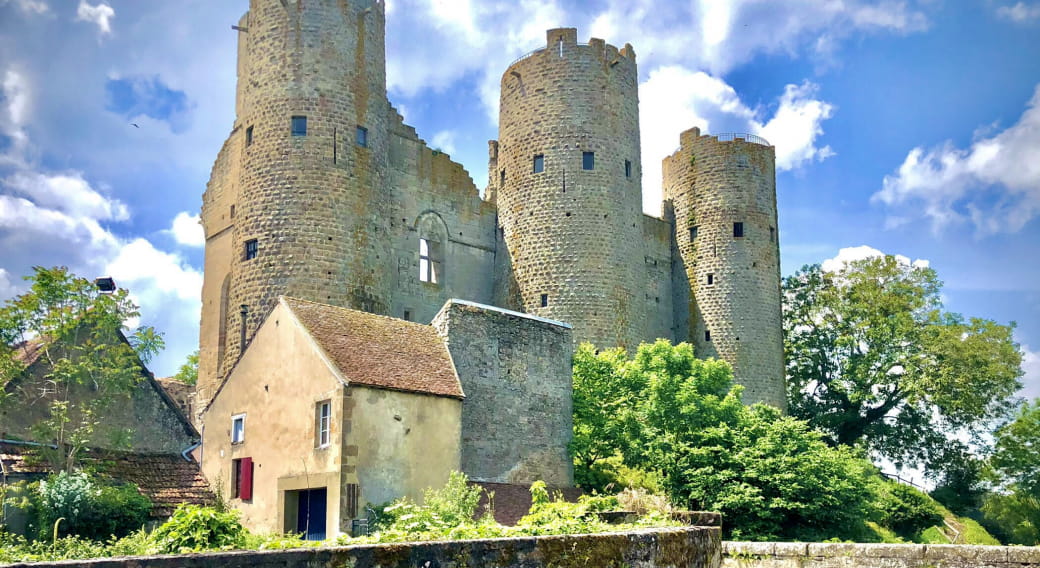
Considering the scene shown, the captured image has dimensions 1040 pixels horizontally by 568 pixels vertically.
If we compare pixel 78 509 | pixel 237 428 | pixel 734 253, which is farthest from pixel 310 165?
pixel 734 253

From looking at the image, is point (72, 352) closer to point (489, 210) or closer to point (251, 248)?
point (251, 248)

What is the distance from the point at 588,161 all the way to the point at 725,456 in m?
16.3

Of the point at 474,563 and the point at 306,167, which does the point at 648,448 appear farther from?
the point at 474,563

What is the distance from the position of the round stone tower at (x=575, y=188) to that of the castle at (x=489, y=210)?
7 cm

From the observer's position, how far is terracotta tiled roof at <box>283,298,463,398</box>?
2044 centimetres

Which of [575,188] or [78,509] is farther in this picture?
[575,188]

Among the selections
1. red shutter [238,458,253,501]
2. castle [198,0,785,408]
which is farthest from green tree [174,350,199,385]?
red shutter [238,458,253,501]

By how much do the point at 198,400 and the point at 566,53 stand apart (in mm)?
19763

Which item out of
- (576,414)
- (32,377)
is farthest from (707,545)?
(32,377)

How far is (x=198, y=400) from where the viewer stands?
3725 centimetres

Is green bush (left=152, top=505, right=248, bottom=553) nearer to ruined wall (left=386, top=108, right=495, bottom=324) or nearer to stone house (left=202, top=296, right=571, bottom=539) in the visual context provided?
stone house (left=202, top=296, right=571, bottom=539)

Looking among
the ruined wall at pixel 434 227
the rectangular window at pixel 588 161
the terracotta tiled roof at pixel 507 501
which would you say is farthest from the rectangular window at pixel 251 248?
the terracotta tiled roof at pixel 507 501

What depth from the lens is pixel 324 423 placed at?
20.1 metres

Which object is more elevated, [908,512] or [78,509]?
[78,509]
